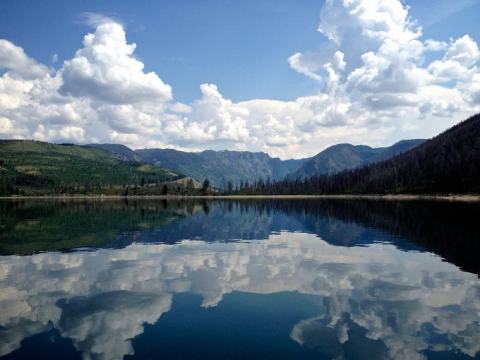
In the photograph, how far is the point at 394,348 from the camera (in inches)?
901

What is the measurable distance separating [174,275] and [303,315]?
57.7 ft

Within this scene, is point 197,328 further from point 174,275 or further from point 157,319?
point 174,275

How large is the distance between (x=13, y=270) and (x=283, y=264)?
97.8 feet

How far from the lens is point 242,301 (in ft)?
106

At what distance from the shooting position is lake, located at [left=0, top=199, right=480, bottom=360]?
23.0 m

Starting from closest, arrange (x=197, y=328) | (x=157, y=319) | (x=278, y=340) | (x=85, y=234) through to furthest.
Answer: (x=278, y=340)
(x=197, y=328)
(x=157, y=319)
(x=85, y=234)

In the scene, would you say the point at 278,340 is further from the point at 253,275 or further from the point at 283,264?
the point at 283,264

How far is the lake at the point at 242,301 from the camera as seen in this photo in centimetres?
2297

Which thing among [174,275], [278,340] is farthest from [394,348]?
[174,275]

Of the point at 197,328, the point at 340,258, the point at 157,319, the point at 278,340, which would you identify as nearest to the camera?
the point at 278,340

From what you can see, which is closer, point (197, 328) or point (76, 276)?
point (197, 328)

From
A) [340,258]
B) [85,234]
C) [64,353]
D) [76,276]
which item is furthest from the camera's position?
[85,234]

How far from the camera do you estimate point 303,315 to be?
93.8ft

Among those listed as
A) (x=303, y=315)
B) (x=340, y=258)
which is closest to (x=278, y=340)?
(x=303, y=315)
